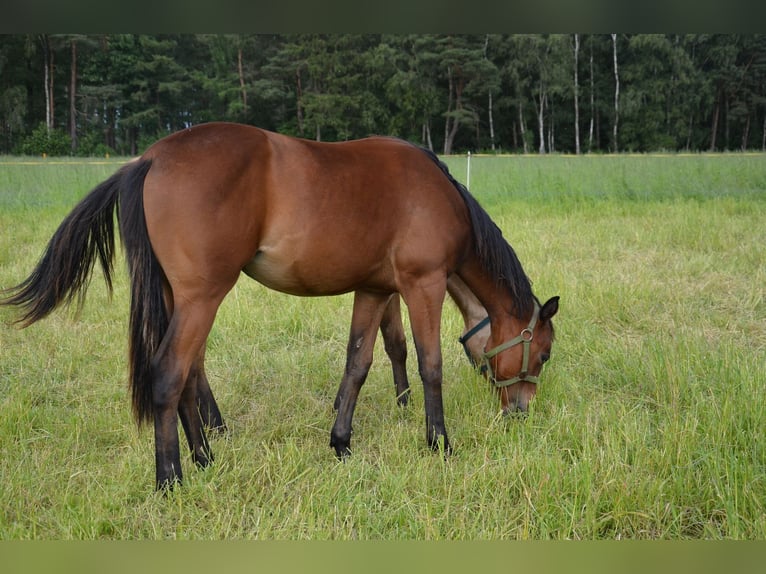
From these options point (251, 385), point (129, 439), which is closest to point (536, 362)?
point (251, 385)

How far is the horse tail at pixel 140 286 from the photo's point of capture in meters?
2.84

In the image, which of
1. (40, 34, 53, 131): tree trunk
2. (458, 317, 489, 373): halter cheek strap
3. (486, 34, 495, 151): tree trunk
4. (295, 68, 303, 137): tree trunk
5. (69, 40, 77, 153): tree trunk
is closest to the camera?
(458, 317, 489, 373): halter cheek strap

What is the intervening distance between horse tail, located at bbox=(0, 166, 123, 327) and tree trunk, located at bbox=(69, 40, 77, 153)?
2032 centimetres

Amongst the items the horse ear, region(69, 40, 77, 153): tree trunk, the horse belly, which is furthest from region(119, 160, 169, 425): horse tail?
region(69, 40, 77, 153): tree trunk

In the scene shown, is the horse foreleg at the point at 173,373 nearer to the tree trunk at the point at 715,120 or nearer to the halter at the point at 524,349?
the halter at the point at 524,349

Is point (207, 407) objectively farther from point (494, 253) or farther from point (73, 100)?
point (73, 100)

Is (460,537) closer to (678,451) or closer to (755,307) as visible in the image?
(678,451)

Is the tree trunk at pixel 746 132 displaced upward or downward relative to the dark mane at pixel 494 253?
upward

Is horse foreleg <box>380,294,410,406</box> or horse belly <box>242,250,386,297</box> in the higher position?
horse belly <box>242,250,386,297</box>

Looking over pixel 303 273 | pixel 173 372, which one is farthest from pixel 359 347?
pixel 173 372

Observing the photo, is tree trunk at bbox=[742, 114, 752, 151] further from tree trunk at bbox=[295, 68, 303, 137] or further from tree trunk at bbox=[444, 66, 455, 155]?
tree trunk at bbox=[295, 68, 303, 137]

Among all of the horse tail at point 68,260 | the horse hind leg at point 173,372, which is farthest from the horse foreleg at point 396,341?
the horse tail at point 68,260

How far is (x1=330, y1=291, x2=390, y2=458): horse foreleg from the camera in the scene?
3.60m

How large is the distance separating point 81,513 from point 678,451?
2.85 metres
